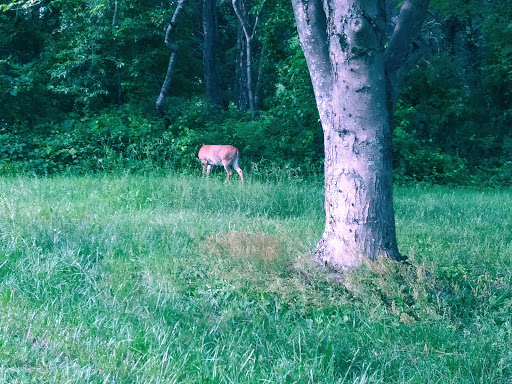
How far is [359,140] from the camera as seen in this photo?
18.8 ft

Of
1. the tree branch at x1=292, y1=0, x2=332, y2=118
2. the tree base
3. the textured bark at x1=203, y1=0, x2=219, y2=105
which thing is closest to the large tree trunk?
the tree base

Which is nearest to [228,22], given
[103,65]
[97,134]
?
[103,65]

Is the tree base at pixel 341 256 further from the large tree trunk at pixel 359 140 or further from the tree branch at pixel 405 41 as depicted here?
the tree branch at pixel 405 41

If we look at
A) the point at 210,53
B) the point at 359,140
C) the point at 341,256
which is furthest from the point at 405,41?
the point at 210,53

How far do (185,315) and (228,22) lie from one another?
95.2 feet

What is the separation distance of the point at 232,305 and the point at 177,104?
16229 mm

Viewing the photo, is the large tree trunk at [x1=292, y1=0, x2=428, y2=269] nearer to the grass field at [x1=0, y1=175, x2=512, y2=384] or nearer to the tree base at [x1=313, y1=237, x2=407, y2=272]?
the tree base at [x1=313, y1=237, x2=407, y2=272]

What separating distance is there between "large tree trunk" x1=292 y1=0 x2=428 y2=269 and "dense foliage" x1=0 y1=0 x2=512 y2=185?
8.44m

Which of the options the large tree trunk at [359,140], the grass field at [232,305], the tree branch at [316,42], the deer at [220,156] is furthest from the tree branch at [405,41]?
the deer at [220,156]

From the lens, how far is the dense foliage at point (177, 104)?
16.5 m

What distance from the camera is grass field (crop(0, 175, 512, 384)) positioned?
12.2ft

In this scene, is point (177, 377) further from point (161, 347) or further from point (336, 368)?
point (336, 368)

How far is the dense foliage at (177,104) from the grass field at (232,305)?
7.60 metres

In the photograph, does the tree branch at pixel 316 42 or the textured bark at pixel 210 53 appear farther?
the textured bark at pixel 210 53
